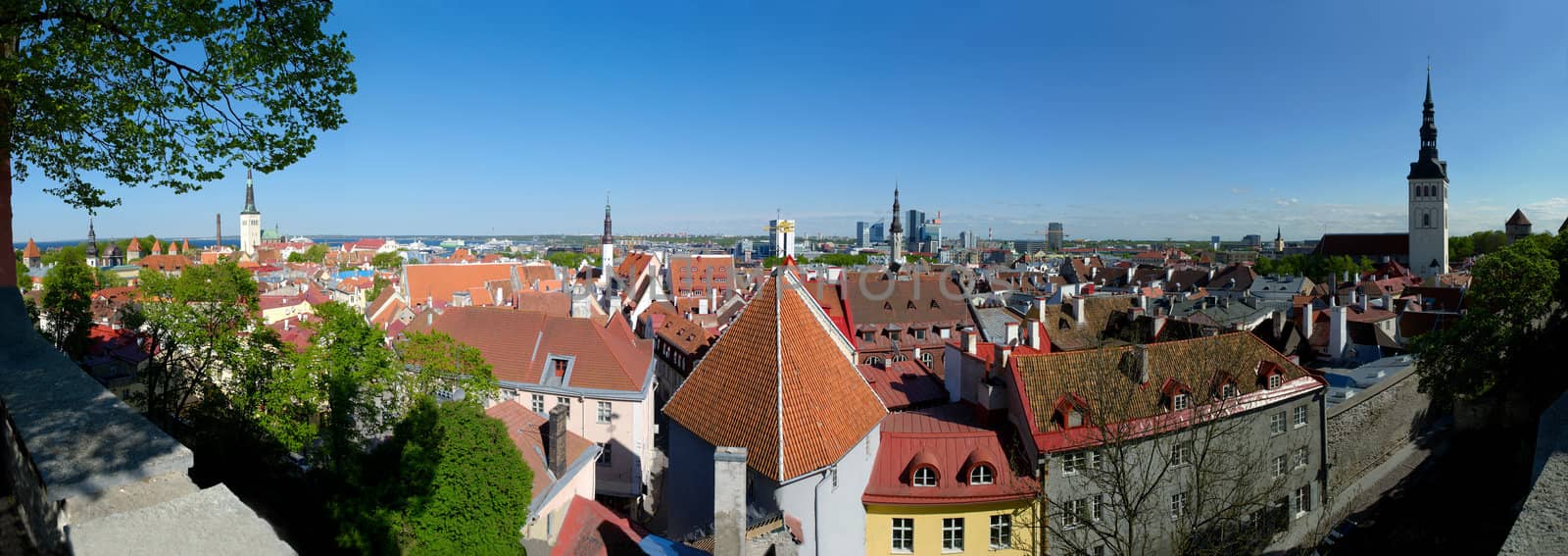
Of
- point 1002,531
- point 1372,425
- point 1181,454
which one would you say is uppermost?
point 1181,454

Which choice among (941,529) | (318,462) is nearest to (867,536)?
(941,529)

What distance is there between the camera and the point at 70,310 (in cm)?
2138

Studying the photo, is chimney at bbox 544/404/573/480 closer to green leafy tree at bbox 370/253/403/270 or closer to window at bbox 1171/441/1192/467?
window at bbox 1171/441/1192/467

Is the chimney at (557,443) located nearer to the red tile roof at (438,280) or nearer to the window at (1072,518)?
the window at (1072,518)

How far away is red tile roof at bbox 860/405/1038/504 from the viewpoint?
16.9m

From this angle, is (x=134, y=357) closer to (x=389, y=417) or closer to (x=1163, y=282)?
(x=389, y=417)

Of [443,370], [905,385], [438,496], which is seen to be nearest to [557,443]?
[443,370]

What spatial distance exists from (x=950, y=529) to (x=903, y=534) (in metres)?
1.12

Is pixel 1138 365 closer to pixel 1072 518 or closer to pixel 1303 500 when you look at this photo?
pixel 1072 518

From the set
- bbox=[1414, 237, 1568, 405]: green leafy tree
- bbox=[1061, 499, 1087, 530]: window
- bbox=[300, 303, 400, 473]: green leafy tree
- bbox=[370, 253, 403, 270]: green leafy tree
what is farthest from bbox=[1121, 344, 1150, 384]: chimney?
bbox=[370, 253, 403, 270]: green leafy tree

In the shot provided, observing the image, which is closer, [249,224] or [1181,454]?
[1181,454]

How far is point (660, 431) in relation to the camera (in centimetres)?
3284

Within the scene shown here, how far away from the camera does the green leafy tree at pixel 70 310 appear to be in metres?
21.4

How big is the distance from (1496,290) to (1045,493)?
18.8 metres
